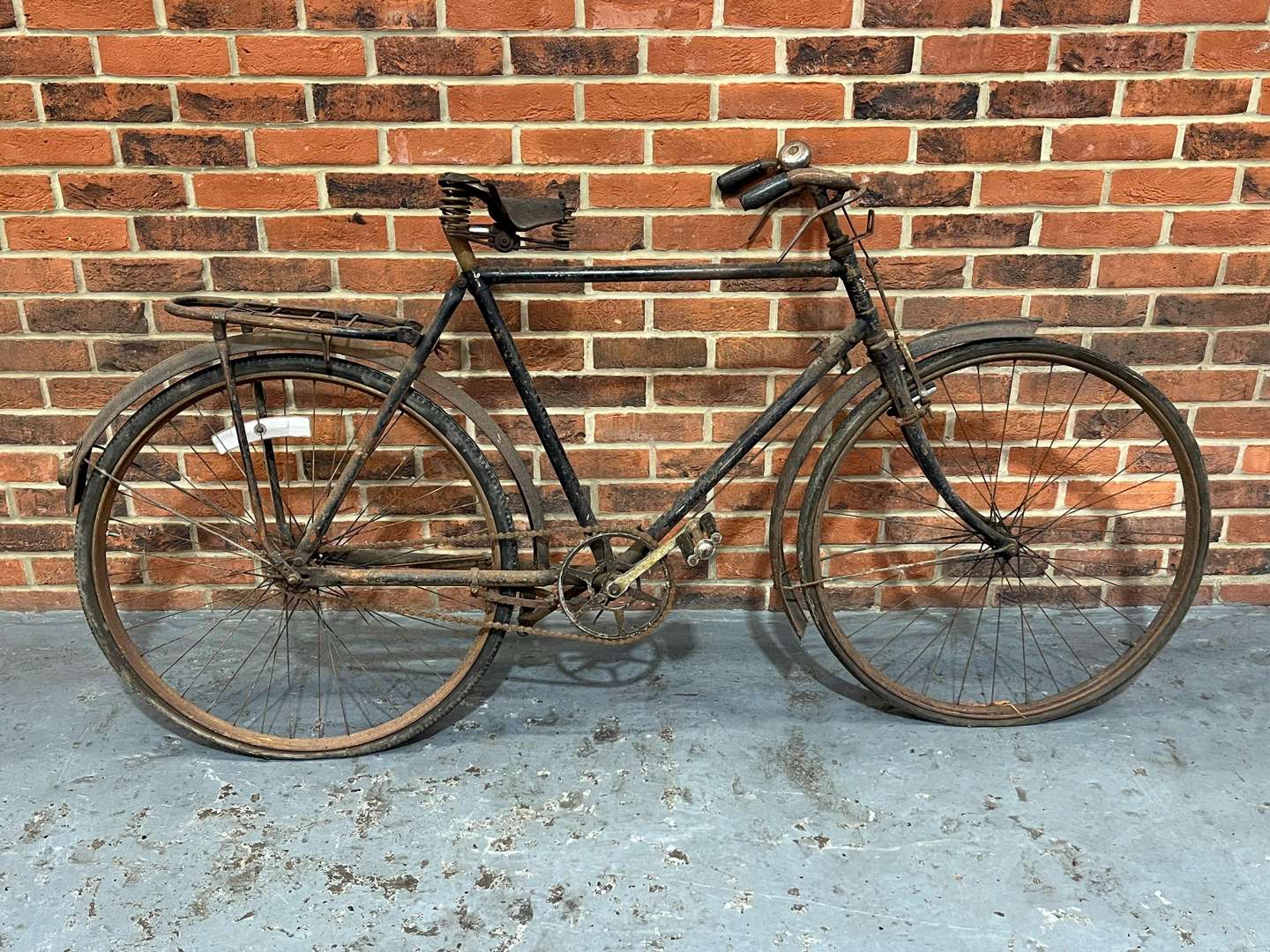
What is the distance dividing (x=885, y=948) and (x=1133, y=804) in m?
0.65

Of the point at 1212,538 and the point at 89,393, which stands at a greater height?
the point at 89,393

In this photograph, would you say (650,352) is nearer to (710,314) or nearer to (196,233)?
(710,314)

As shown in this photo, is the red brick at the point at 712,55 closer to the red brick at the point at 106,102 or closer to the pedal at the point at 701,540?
the pedal at the point at 701,540

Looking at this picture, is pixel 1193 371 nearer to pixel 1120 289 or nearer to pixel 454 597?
pixel 1120 289

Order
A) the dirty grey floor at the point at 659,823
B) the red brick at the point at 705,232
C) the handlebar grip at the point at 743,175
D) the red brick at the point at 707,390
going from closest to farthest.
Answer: the dirty grey floor at the point at 659,823 < the handlebar grip at the point at 743,175 < the red brick at the point at 705,232 < the red brick at the point at 707,390

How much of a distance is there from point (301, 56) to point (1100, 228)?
1.84 meters

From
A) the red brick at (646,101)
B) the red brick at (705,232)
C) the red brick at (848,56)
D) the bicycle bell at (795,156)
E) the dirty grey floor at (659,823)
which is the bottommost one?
the dirty grey floor at (659,823)

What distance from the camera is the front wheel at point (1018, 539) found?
2.18m

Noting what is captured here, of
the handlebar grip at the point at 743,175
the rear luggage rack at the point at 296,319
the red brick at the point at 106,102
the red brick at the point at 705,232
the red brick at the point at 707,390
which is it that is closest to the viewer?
the rear luggage rack at the point at 296,319

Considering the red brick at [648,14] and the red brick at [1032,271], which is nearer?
the red brick at [648,14]

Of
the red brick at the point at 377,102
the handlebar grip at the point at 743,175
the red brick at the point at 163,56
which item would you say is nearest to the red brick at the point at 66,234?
the red brick at the point at 163,56

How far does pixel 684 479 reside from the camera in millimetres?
2295

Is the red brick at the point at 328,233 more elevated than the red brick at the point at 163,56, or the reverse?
the red brick at the point at 163,56

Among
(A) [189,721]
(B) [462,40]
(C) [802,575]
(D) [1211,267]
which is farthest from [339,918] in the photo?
(D) [1211,267]
